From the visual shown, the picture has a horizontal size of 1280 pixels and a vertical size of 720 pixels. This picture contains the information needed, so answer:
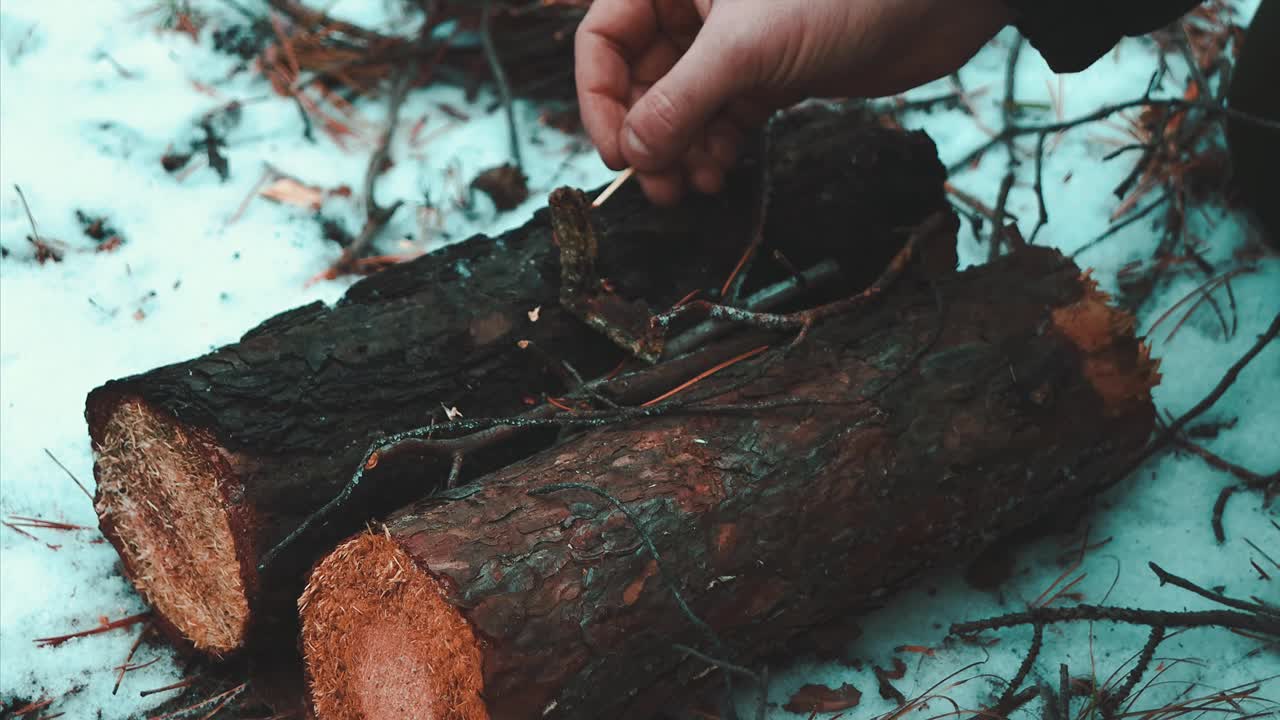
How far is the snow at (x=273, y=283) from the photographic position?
1879mm

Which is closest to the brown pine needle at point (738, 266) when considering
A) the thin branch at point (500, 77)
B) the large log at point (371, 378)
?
the large log at point (371, 378)

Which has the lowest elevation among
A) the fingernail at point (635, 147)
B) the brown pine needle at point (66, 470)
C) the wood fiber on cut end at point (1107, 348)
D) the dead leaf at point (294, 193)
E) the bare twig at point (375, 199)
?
the brown pine needle at point (66, 470)

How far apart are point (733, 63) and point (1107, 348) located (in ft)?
3.18

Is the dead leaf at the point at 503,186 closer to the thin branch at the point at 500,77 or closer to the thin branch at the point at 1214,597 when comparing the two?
the thin branch at the point at 500,77

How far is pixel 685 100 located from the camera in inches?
77.9

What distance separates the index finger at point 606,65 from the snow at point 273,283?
60 centimetres

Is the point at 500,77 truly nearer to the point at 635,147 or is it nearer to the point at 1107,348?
the point at 635,147

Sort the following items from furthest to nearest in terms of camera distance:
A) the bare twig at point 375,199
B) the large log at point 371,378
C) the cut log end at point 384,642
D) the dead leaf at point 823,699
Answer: the bare twig at point 375,199, the dead leaf at point 823,699, the large log at point 371,378, the cut log end at point 384,642

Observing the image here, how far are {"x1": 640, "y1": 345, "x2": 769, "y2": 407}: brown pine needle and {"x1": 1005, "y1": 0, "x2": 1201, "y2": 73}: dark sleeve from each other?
83cm

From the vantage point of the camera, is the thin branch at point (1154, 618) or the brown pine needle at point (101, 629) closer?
the thin branch at point (1154, 618)

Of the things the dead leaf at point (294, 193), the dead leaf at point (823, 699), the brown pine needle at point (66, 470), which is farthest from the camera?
the dead leaf at point (294, 193)

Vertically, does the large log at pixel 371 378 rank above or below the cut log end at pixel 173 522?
above

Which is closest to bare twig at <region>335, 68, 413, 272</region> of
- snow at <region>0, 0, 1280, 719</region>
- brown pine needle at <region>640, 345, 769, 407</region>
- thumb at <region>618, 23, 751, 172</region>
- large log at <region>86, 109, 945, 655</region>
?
snow at <region>0, 0, 1280, 719</region>

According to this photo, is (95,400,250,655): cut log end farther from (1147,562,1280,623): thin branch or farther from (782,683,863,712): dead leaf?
(1147,562,1280,623): thin branch
